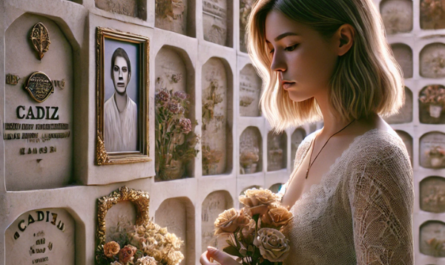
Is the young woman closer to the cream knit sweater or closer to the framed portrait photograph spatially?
the cream knit sweater

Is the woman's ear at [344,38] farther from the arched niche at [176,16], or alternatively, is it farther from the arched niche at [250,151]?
the arched niche at [250,151]

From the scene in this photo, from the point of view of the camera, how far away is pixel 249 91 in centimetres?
269

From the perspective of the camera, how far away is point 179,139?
209 centimetres

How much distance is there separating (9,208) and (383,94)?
1.18 metres

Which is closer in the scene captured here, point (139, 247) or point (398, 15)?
point (139, 247)

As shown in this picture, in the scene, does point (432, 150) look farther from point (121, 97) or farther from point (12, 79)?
point (12, 79)

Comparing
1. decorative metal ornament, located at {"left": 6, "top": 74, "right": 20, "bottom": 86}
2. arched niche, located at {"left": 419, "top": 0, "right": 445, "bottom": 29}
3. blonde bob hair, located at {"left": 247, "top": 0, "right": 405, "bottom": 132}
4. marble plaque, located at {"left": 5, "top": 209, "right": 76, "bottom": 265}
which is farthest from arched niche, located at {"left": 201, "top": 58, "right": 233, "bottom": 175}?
arched niche, located at {"left": 419, "top": 0, "right": 445, "bottom": 29}

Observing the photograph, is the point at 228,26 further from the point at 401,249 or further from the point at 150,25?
the point at 401,249

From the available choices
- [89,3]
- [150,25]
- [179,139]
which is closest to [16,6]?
[89,3]

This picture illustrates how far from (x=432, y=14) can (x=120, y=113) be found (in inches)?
97.6

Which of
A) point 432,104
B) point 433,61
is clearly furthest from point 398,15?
point 432,104

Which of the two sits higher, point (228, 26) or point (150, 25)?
point (228, 26)

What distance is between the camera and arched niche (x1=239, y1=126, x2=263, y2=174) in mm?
2559

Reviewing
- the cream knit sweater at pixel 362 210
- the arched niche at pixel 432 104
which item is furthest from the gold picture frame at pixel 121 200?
the arched niche at pixel 432 104
